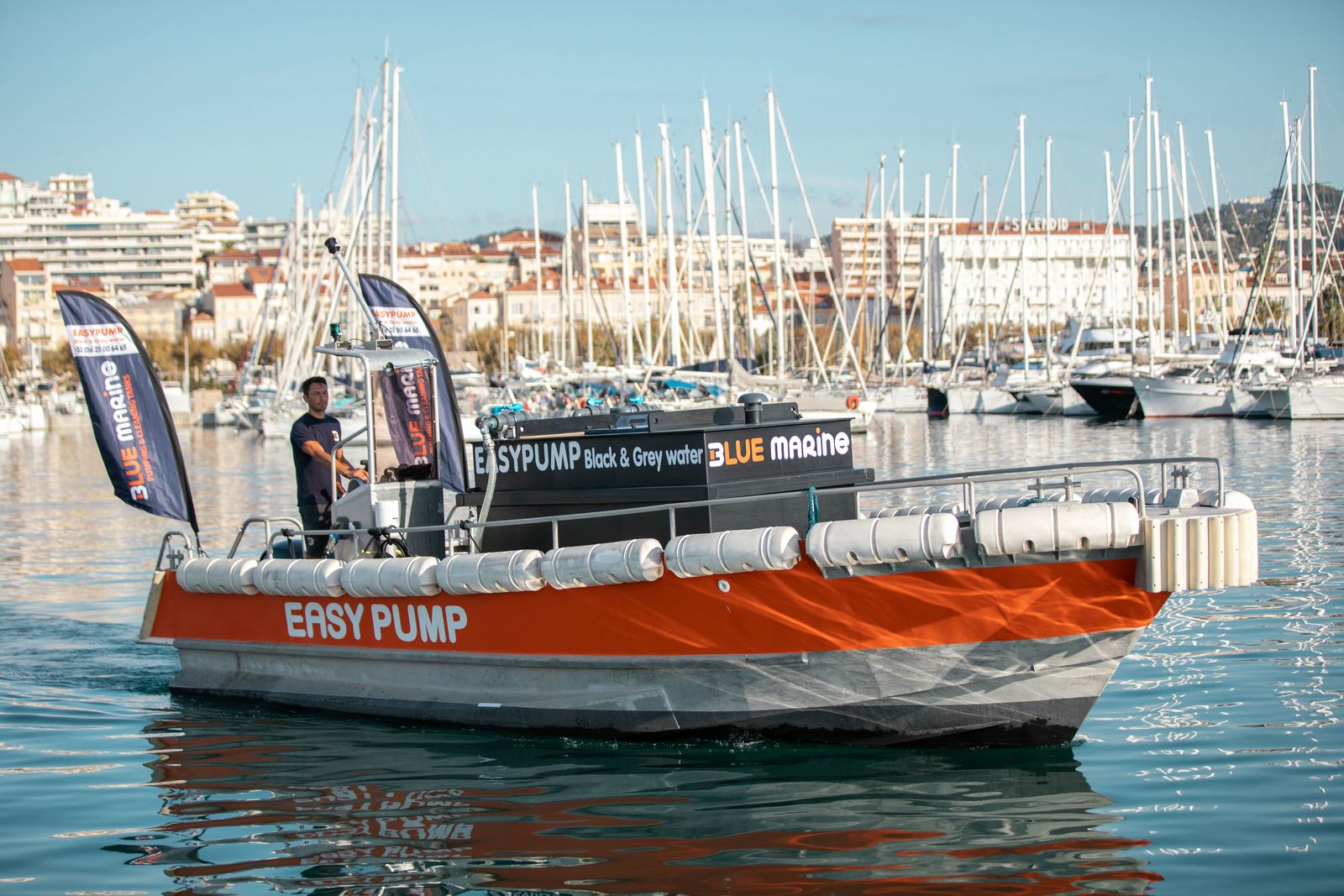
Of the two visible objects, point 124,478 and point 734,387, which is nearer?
point 124,478

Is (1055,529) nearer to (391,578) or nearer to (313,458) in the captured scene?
(391,578)

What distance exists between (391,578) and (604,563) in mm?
1727

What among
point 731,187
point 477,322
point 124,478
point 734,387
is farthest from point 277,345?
point 124,478

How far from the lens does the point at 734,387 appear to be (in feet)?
150

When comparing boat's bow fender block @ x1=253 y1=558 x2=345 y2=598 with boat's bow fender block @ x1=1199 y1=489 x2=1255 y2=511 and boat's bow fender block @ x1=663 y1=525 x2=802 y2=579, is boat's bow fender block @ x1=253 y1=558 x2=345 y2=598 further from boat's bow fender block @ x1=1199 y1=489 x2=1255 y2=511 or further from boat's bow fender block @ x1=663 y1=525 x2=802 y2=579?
boat's bow fender block @ x1=1199 y1=489 x2=1255 y2=511

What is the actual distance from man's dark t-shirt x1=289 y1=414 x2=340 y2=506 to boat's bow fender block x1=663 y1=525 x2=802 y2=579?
362 centimetres

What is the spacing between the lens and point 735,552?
27.0 ft

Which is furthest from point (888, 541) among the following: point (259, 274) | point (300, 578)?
point (259, 274)

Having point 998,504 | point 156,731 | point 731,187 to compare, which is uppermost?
point 731,187

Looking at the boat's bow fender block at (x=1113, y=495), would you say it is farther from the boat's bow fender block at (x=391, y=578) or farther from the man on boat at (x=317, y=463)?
the man on boat at (x=317, y=463)

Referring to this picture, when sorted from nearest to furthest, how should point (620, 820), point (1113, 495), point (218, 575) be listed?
point (620, 820) → point (1113, 495) → point (218, 575)

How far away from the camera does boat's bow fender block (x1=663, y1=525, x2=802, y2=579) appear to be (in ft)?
26.9

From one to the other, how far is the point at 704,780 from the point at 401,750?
87.9 inches

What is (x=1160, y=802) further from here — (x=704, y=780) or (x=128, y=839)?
(x=128, y=839)
